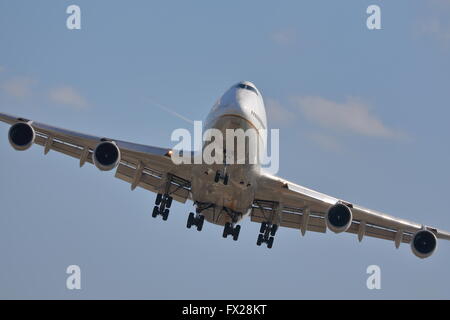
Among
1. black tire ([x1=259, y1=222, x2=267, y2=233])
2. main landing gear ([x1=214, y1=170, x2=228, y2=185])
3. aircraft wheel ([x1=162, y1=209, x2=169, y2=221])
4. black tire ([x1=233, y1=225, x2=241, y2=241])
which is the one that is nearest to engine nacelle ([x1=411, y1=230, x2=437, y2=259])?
black tire ([x1=259, y1=222, x2=267, y2=233])

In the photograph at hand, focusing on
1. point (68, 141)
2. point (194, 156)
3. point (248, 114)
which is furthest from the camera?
point (68, 141)

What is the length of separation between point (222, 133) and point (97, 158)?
5.47 metres

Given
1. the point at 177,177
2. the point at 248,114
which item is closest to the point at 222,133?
the point at 248,114

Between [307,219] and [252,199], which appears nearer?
[252,199]

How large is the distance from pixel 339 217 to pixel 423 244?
469 centimetres

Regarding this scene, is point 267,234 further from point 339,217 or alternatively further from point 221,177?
point 221,177

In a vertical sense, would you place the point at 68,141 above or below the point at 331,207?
above

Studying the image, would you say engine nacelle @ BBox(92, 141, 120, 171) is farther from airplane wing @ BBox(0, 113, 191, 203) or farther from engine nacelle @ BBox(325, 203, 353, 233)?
engine nacelle @ BBox(325, 203, 353, 233)

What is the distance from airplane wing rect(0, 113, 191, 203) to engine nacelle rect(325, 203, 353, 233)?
234 inches

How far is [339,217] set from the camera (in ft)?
111

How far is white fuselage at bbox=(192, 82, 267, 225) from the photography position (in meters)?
30.5

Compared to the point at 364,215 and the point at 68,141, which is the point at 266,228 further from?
the point at 68,141

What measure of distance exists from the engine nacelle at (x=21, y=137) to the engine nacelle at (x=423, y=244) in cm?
1636

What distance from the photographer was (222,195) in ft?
109
